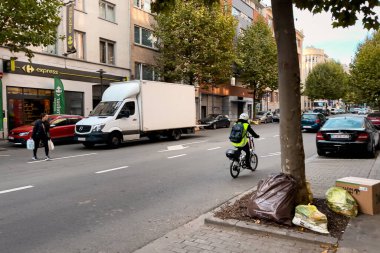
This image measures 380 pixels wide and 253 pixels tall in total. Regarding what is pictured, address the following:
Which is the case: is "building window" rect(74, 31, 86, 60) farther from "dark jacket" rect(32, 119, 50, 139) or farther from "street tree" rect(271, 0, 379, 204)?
"street tree" rect(271, 0, 379, 204)

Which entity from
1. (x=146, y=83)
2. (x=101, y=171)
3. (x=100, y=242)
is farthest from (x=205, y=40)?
(x=100, y=242)

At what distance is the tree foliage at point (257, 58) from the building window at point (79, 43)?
20.0m

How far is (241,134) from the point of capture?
952cm

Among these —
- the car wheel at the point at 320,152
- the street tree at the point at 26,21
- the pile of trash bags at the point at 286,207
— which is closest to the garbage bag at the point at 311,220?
the pile of trash bags at the point at 286,207

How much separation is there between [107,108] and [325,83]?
64.4 meters

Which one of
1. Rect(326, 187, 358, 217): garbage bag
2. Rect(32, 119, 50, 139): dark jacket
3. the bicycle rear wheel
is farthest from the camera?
Rect(32, 119, 50, 139): dark jacket

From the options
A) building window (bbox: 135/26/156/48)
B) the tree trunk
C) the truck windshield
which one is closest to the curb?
the tree trunk

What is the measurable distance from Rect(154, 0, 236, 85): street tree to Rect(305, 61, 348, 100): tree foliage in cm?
4799

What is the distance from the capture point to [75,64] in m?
25.6

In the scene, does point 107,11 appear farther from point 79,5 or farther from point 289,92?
point 289,92

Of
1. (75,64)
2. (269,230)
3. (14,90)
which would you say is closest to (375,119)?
(75,64)

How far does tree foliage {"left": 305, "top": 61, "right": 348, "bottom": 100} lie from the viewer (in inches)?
2926

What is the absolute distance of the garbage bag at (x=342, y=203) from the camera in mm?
Result: 5625

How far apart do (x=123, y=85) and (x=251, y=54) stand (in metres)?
27.3
